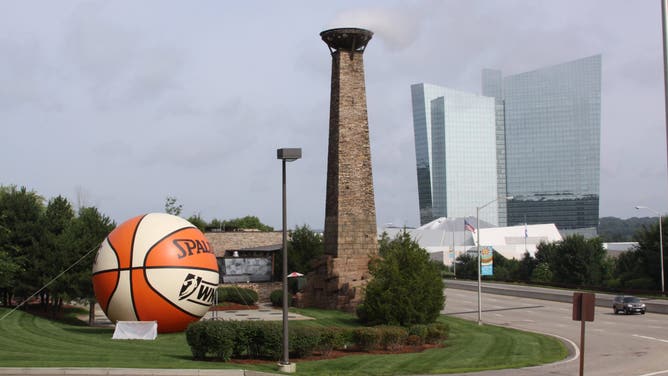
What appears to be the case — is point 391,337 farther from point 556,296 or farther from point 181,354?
point 556,296

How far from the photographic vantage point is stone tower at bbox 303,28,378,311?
41.3 m

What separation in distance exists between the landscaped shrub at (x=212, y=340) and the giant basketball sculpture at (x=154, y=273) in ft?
11.6

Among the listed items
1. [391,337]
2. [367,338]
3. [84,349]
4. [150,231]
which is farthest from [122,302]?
[391,337]

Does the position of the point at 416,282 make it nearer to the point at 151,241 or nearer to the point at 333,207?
the point at 333,207

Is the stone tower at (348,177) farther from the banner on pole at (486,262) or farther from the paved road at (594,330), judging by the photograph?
the paved road at (594,330)

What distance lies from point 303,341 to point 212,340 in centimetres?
310

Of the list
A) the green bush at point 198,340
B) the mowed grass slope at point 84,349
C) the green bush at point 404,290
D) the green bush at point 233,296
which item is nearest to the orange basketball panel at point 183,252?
the mowed grass slope at point 84,349

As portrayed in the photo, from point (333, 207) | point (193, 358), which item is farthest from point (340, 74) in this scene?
point (193, 358)

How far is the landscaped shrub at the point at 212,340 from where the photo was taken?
20.4m

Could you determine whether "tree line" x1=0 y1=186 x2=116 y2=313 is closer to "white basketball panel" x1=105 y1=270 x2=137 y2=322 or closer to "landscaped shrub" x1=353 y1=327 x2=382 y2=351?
"white basketball panel" x1=105 y1=270 x2=137 y2=322

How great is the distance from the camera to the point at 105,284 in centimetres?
2402

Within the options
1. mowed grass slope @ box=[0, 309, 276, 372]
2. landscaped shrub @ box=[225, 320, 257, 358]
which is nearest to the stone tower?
mowed grass slope @ box=[0, 309, 276, 372]

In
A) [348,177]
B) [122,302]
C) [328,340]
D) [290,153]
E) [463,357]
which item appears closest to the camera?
[290,153]

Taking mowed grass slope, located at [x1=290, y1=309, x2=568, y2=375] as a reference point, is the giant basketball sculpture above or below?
above
